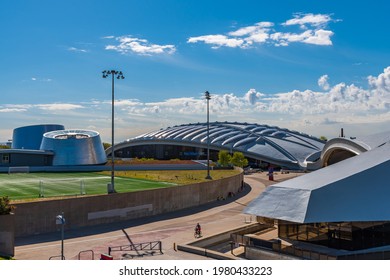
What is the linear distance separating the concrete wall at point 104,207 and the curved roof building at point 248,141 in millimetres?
48109

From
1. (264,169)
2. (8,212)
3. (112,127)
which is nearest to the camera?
(8,212)

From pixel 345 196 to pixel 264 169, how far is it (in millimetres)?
67451

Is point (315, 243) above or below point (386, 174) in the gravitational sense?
below

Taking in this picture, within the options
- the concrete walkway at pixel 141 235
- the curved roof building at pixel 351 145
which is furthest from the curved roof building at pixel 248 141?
the concrete walkway at pixel 141 235

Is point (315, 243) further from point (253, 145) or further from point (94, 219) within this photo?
point (253, 145)

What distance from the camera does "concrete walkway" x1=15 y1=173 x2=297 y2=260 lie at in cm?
2173

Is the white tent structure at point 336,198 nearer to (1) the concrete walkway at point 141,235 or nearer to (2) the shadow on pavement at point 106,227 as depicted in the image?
(1) the concrete walkway at point 141,235

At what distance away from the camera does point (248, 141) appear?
298 feet

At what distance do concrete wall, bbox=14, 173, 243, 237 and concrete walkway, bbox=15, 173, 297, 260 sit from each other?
2.11 ft

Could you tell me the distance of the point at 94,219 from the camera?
95.8 ft

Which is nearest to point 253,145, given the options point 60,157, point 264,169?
point 264,169

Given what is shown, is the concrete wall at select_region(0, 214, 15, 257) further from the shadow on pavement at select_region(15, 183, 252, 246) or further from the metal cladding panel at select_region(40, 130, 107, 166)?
the metal cladding panel at select_region(40, 130, 107, 166)

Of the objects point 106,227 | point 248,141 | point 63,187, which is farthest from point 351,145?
point 248,141

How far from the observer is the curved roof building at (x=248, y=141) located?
8644 centimetres
